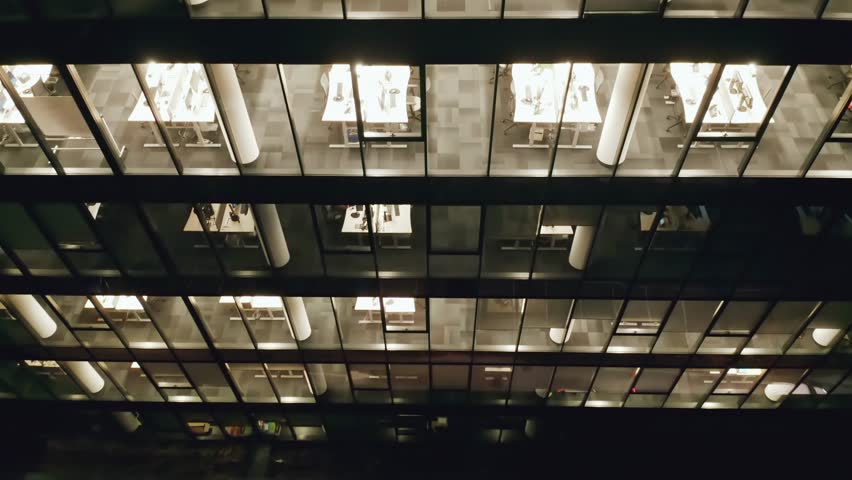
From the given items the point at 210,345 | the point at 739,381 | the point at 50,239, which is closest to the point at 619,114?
the point at 739,381

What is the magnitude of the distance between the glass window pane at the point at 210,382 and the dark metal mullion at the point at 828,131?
56.4ft

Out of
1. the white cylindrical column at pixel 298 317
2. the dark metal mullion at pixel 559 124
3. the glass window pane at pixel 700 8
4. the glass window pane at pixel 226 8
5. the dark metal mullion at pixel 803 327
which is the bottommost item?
the dark metal mullion at pixel 803 327

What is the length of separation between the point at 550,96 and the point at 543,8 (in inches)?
109

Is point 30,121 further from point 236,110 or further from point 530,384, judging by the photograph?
point 530,384

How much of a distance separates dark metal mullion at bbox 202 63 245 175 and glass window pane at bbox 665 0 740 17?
815 centimetres

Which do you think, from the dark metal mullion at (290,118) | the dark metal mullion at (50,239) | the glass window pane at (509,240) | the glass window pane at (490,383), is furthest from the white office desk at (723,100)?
the dark metal mullion at (50,239)

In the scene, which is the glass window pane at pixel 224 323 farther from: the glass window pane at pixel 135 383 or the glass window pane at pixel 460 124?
the glass window pane at pixel 460 124

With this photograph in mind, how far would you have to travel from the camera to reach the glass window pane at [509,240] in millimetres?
16375

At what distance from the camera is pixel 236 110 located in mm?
→ 13508

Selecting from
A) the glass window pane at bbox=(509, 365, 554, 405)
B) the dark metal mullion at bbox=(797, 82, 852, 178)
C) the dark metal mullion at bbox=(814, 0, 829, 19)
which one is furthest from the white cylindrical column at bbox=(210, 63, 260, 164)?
the dark metal mullion at bbox=(797, 82, 852, 178)

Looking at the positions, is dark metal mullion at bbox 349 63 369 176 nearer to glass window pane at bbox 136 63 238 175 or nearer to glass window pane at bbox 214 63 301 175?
glass window pane at bbox 214 63 301 175

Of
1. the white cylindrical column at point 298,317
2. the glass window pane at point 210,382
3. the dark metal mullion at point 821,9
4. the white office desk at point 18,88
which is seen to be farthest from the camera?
the glass window pane at point 210,382

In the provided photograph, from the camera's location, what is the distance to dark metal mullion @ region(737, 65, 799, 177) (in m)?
12.3

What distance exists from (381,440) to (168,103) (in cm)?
1550
